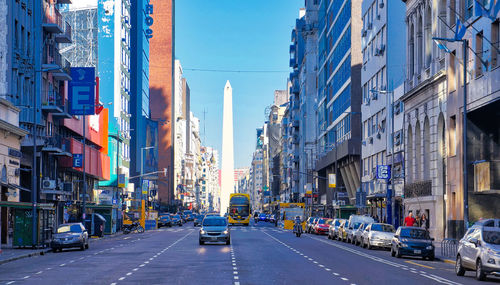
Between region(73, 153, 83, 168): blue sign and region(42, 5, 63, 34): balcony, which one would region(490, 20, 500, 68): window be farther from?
region(73, 153, 83, 168): blue sign

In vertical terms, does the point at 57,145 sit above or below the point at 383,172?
above

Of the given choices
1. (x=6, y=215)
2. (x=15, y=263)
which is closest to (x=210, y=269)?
(x=15, y=263)

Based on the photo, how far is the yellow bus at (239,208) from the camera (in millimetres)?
101375

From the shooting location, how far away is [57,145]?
62625mm

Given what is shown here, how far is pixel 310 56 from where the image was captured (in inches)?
5551

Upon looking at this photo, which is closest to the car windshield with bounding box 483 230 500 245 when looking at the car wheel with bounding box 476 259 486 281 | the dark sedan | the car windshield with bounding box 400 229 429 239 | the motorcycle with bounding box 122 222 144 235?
the car wheel with bounding box 476 259 486 281

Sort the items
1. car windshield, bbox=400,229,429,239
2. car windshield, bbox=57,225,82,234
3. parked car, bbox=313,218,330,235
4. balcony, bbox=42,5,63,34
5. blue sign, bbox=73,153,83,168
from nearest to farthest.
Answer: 1. car windshield, bbox=400,229,429,239
2. car windshield, bbox=57,225,82,234
3. balcony, bbox=42,5,63,34
4. blue sign, bbox=73,153,83,168
5. parked car, bbox=313,218,330,235

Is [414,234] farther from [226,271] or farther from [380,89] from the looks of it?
[380,89]

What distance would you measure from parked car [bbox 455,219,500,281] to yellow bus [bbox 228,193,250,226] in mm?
75399

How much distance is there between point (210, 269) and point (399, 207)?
4431cm

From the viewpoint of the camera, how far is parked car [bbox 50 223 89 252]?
43000 mm

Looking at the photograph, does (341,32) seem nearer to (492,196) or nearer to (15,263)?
(492,196)

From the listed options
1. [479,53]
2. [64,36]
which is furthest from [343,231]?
[64,36]

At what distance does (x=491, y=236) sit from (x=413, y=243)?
463 inches
